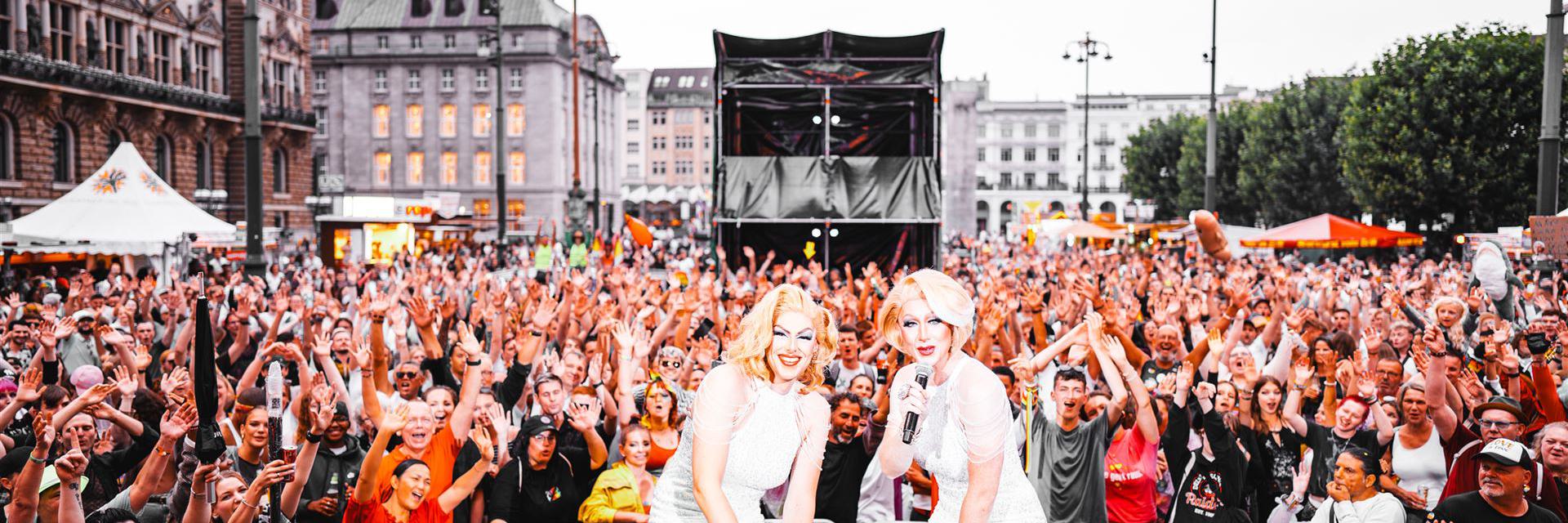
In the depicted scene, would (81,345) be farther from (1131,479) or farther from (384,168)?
(384,168)

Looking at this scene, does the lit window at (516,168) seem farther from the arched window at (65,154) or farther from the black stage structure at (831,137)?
the black stage structure at (831,137)

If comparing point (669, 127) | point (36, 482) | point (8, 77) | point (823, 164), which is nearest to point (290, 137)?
point (8, 77)

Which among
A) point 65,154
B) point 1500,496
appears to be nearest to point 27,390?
point 1500,496

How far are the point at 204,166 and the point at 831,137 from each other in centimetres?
3464

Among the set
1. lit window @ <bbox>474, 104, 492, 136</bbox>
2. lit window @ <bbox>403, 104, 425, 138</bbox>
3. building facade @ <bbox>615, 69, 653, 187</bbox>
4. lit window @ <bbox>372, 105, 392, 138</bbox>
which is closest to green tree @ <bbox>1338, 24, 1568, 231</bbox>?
lit window @ <bbox>474, 104, 492, 136</bbox>

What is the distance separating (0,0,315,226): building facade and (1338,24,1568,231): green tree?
99.1 ft

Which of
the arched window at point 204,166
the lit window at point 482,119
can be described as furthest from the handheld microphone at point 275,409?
the lit window at point 482,119

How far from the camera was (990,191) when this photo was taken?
105m

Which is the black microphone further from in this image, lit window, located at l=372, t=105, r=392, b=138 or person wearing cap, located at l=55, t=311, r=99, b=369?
lit window, located at l=372, t=105, r=392, b=138

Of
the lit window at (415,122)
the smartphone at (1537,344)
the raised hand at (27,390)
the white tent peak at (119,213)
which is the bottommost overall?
the raised hand at (27,390)

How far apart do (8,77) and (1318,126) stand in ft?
133

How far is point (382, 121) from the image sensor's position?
6912 cm

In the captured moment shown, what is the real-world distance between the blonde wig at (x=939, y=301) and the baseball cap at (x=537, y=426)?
271 cm

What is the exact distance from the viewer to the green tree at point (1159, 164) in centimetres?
5862
